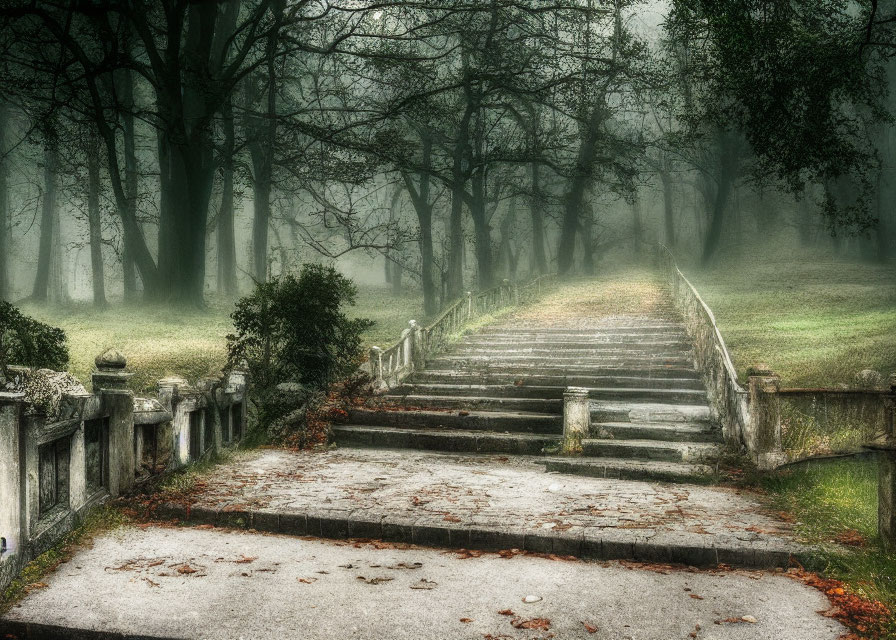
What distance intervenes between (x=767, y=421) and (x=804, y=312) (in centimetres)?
1547

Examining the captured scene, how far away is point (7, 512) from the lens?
4594mm

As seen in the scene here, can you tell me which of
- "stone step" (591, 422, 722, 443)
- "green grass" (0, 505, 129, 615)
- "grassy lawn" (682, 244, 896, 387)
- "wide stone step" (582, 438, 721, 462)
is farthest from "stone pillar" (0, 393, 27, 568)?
"grassy lawn" (682, 244, 896, 387)

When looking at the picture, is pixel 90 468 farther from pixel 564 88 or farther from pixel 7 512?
pixel 564 88

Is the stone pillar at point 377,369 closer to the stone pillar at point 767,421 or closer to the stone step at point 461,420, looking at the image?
the stone step at point 461,420

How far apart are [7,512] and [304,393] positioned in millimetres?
6858

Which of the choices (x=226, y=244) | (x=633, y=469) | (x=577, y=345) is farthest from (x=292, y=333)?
(x=226, y=244)

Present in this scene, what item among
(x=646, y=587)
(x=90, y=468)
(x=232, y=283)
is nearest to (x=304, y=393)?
(x=90, y=468)

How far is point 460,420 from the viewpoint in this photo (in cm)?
1159

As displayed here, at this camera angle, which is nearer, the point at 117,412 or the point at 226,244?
the point at 117,412

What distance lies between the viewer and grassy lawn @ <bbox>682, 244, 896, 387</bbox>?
536 inches

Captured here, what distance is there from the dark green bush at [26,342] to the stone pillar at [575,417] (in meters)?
7.64

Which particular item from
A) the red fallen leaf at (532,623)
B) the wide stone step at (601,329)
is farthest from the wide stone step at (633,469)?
the wide stone step at (601,329)

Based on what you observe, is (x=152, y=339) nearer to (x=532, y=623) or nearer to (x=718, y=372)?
(x=718, y=372)

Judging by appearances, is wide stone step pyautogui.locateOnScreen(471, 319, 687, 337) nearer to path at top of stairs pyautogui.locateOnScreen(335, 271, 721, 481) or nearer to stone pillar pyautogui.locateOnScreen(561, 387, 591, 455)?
path at top of stairs pyautogui.locateOnScreen(335, 271, 721, 481)
